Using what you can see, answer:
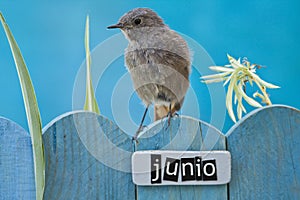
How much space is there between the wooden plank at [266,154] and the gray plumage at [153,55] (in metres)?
0.18

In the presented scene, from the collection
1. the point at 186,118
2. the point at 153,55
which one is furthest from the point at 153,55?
the point at 186,118

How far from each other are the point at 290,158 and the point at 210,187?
20cm

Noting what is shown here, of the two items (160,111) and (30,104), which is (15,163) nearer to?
(30,104)

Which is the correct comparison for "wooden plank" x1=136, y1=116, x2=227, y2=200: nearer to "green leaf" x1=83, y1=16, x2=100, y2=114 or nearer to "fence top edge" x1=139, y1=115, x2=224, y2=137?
"fence top edge" x1=139, y1=115, x2=224, y2=137

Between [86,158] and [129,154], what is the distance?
87 millimetres

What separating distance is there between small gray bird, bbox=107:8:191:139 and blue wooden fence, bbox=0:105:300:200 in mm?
60

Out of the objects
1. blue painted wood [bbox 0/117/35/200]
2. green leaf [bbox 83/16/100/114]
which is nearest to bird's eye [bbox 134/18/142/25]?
green leaf [bbox 83/16/100/114]

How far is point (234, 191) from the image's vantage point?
1.06 m

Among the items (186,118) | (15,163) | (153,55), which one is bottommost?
(15,163)

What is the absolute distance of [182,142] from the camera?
1.02 metres

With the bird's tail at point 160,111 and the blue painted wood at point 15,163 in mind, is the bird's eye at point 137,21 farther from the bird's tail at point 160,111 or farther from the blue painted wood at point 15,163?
the blue painted wood at point 15,163

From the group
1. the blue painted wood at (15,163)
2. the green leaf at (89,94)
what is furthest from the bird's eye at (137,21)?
the blue painted wood at (15,163)

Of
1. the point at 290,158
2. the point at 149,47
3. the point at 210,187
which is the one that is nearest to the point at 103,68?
the point at 149,47

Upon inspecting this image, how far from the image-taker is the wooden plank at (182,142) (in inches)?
39.4
